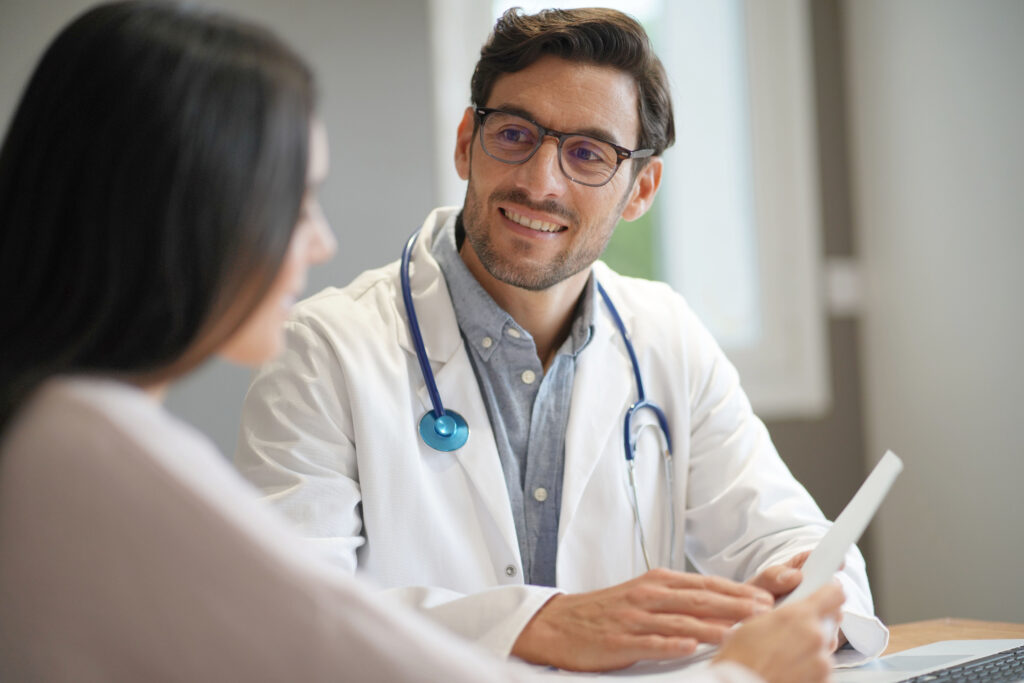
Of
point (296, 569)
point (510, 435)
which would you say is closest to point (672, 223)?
point (510, 435)

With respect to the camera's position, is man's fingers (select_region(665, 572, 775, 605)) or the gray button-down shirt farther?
the gray button-down shirt

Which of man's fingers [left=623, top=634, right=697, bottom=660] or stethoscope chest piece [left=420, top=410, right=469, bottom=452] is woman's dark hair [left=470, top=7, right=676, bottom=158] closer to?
stethoscope chest piece [left=420, top=410, right=469, bottom=452]

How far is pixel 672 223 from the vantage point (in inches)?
128

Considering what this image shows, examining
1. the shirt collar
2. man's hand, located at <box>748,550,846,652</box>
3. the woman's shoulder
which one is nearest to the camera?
the woman's shoulder

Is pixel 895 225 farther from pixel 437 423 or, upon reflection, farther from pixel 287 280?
pixel 287 280

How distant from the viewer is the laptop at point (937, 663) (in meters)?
1.08

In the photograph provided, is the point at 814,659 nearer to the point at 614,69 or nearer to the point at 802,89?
the point at 614,69

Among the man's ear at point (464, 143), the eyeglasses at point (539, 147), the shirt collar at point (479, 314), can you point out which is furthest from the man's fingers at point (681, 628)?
the man's ear at point (464, 143)

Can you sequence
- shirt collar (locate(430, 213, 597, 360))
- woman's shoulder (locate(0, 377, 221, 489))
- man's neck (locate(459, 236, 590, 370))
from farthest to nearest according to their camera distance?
man's neck (locate(459, 236, 590, 370))
shirt collar (locate(430, 213, 597, 360))
woman's shoulder (locate(0, 377, 221, 489))

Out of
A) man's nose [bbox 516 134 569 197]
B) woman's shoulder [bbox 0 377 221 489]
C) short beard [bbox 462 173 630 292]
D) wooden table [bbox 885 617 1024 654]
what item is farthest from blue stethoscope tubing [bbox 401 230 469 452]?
woman's shoulder [bbox 0 377 221 489]

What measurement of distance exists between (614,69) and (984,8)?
1.56 metres

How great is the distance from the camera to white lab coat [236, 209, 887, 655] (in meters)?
1.42

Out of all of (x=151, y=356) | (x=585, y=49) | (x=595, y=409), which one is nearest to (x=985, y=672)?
(x=595, y=409)

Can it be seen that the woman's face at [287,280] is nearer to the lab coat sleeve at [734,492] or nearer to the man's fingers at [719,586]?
the man's fingers at [719,586]
